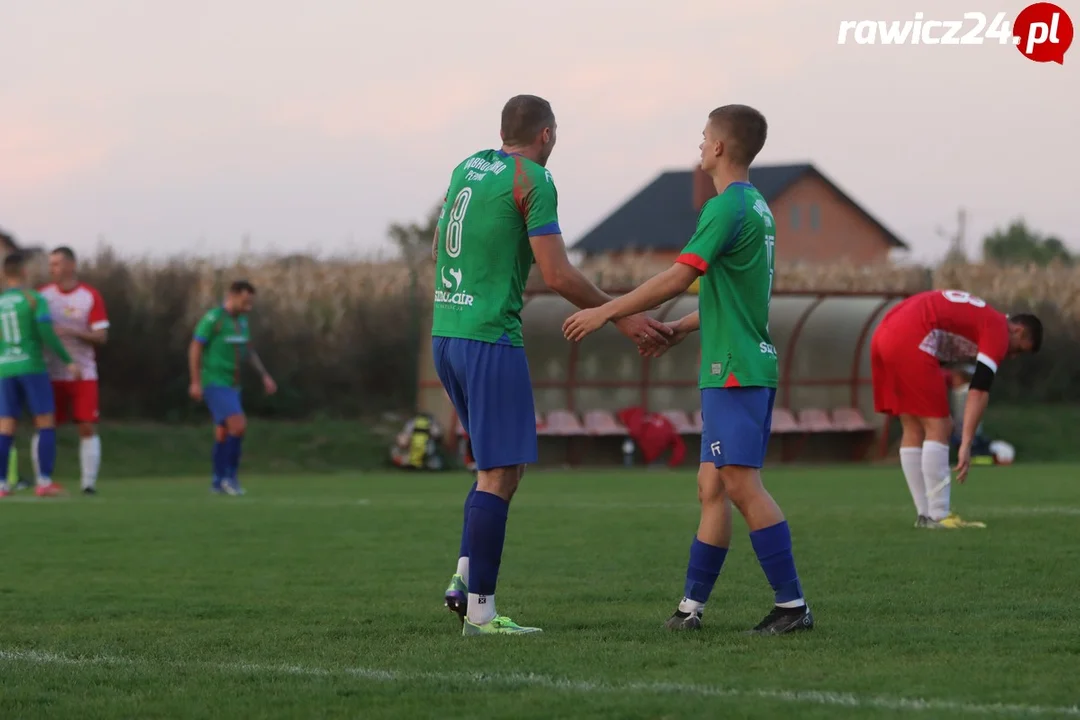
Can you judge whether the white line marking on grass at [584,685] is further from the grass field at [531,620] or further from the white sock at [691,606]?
Answer: the white sock at [691,606]

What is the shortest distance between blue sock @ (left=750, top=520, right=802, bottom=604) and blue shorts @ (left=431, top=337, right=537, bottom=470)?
964mm

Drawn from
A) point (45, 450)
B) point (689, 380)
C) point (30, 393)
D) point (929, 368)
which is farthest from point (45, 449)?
point (689, 380)

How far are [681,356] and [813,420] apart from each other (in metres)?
2.48

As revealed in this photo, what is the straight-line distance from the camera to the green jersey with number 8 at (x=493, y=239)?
6340 mm

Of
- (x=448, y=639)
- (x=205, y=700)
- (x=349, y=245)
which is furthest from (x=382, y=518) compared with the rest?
(x=349, y=245)

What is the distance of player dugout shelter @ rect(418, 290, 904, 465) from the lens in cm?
2619

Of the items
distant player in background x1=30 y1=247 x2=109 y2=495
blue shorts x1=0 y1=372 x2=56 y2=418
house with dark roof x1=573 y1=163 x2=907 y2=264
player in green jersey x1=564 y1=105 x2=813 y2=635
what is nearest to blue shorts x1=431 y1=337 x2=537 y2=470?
player in green jersey x1=564 y1=105 x2=813 y2=635

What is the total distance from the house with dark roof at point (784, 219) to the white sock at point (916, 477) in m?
62.4

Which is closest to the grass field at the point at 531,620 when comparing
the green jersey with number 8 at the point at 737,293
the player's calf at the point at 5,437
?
the green jersey with number 8 at the point at 737,293

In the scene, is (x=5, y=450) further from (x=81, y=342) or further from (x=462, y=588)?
(x=462, y=588)

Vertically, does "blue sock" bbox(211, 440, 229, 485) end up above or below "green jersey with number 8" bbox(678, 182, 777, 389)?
below

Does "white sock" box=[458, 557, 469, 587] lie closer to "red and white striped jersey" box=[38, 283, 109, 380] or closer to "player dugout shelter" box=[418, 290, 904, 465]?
"red and white striped jersey" box=[38, 283, 109, 380]

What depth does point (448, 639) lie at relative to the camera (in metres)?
6.23

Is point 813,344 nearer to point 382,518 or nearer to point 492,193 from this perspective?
point 382,518
